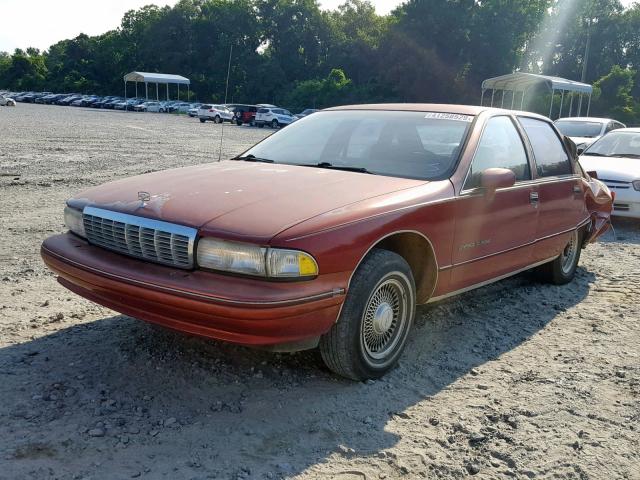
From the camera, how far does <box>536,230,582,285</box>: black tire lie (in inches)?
227

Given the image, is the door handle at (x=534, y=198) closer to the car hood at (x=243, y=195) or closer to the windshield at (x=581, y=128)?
the car hood at (x=243, y=195)

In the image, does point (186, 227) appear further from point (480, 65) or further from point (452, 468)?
point (480, 65)

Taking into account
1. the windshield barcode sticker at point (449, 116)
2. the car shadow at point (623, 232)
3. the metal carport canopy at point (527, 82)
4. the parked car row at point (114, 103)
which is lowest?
the car shadow at point (623, 232)

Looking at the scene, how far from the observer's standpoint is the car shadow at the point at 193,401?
2770mm

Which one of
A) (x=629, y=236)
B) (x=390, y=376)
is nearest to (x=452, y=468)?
(x=390, y=376)

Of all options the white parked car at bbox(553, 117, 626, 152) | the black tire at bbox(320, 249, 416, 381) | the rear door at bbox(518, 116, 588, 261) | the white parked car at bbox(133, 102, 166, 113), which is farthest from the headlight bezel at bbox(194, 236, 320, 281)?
the white parked car at bbox(133, 102, 166, 113)

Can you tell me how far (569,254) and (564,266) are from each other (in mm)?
174

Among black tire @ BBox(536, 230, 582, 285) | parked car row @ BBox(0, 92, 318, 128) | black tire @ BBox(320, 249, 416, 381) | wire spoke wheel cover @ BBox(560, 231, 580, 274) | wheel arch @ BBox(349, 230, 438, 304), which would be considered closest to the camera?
black tire @ BBox(320, 249, 416, 381)

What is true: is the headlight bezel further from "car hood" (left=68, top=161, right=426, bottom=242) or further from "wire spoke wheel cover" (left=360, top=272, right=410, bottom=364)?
"wire spoke wheel cover" (left=360, top=272, right=410, bottom=364)

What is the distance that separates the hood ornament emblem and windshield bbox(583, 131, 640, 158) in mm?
8691

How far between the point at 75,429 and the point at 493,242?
295cm

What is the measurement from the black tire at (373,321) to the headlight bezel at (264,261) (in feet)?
1.24

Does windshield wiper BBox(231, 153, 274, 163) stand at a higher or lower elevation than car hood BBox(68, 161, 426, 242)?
higher

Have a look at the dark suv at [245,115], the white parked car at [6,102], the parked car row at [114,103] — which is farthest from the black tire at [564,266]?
the white parked car at [6,102]
